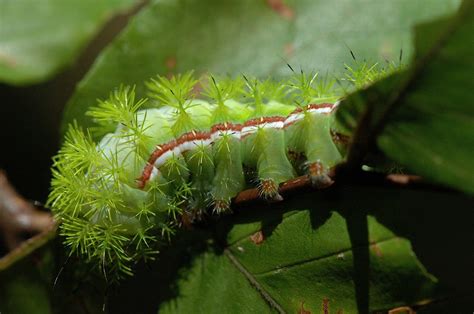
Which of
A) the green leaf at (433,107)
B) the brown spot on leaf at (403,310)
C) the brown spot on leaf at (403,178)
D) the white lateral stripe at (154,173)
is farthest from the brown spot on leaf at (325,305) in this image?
the white lateral stripe at (154,173)

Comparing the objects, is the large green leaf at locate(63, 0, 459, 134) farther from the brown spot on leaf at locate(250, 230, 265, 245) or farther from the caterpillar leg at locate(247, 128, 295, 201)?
the brown spot on leaf at locate(250, 230, 265, 245)

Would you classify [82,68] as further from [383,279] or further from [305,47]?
[383,279]

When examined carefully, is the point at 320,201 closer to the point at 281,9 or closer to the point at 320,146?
the point at 320,146

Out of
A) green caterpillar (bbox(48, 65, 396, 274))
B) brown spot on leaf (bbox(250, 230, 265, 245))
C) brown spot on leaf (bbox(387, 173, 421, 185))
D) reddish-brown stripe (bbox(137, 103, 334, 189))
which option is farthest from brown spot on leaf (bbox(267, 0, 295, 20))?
brown spot on leaf (bbox(387, 173, 421, 185))

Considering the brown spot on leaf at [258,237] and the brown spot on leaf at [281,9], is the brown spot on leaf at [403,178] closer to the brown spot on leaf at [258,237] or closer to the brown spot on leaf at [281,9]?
the brown spot on leaf at [258,237]

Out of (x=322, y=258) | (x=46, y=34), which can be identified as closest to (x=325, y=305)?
(x=322, y=258)

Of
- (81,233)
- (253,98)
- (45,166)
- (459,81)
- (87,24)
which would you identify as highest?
(87,24)

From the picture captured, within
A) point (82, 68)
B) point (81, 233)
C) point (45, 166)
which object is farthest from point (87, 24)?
point (82, 68)
